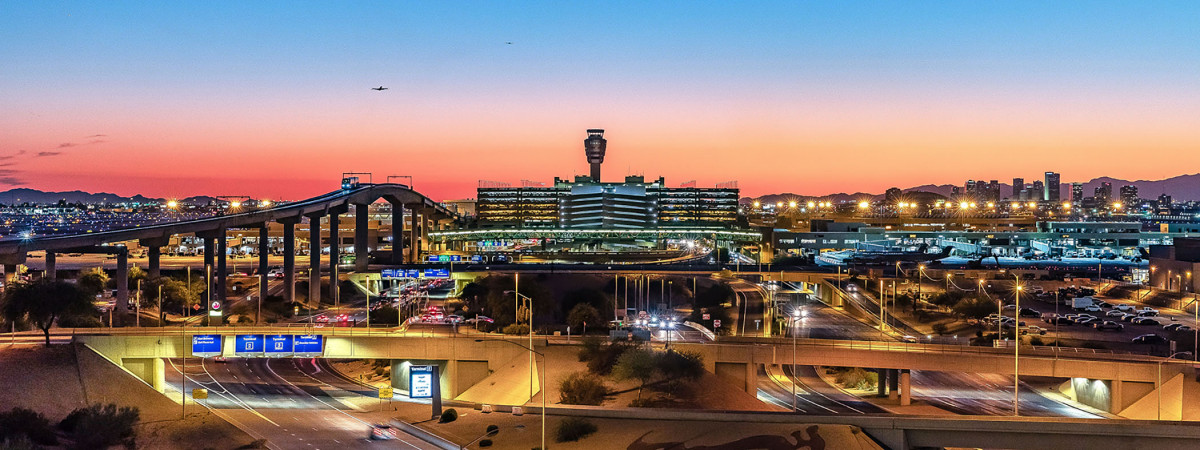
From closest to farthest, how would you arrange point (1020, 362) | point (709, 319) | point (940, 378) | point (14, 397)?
point (14, 397) < point (1020, 362) < point (940, 378) < point (709, 319)

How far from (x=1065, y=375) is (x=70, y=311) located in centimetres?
6016

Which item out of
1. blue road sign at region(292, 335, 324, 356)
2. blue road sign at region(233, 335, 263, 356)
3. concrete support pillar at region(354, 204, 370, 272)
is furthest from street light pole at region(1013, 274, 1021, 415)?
concrete support pillar at region(354, 204, 370, 272)

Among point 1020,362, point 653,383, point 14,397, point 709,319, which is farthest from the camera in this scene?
point 709,319

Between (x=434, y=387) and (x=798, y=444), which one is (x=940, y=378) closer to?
(x=798, y=444)

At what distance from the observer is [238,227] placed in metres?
107

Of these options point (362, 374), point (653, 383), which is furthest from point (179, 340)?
point (653, 383)

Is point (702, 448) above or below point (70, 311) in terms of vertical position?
below

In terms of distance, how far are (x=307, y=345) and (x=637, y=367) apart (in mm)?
19638

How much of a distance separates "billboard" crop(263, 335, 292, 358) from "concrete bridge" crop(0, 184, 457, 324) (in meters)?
35.2

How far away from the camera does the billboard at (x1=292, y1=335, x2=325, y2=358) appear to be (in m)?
53.9

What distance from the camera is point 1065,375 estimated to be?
2119 inches

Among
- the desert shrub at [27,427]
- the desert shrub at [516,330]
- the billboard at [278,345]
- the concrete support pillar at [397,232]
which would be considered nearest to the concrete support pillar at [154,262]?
the desert shrub at [516,330]

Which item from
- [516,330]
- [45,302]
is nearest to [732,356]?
[516,330]

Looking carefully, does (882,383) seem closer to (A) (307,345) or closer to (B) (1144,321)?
(B) (1144,321)
